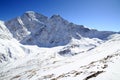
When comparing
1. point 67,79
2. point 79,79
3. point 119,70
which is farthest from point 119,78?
point 67,79

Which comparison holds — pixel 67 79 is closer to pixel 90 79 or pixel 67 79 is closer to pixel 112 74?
pixel 90 79

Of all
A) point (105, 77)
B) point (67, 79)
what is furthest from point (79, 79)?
point (105, 77)

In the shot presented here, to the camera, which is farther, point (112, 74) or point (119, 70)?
point (119, 70)

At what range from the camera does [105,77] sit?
25172 millimetres

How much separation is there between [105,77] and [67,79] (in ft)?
38.0

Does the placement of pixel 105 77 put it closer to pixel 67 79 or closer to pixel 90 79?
pixel 90 79

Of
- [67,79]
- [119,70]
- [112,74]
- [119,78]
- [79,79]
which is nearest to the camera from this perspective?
[119,78]

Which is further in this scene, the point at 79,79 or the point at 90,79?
the point at 79,79

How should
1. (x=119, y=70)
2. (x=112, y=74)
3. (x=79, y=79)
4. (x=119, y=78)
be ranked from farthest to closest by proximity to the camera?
1. (x=79, y=79)
2. (x=119, y=70)
3. (x=112, y=74)
4. (x=119, y=78)

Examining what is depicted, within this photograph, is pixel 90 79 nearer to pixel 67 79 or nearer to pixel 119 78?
pixel 119 78

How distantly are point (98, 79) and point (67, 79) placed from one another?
11.0 m

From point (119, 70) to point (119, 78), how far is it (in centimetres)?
432

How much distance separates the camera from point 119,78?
78.6ft

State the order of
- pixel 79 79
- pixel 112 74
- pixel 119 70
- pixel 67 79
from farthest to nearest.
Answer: pixel 67 79, pixel 79 79, pixel 119 70, pixel 112 74
